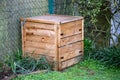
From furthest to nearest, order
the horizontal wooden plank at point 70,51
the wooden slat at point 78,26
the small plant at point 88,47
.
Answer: the small plant at point 88,47
the wooden slat at point 78,26
the horizontal wooden plank at point 70,51

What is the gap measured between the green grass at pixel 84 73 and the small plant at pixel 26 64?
0.20m

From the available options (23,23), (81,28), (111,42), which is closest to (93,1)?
(81,28)

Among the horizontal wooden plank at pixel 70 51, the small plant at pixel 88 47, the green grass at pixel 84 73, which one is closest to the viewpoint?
the green grass at pixel 84 73

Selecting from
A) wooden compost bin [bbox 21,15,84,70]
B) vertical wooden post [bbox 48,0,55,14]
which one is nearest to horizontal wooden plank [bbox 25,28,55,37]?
wooden compost bin [bbox 21,15,84,70]

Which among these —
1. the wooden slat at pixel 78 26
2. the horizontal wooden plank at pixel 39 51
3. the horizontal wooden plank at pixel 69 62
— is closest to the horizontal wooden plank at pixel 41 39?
the horizontal wooden plank at pixel 39 51

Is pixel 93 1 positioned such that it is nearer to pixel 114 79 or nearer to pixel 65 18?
pixel 65 18

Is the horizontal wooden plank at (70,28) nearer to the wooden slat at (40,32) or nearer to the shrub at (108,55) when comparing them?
the wooden slat at (40,32)

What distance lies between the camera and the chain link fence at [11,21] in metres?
5.25

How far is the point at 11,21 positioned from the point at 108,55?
6.24 feet

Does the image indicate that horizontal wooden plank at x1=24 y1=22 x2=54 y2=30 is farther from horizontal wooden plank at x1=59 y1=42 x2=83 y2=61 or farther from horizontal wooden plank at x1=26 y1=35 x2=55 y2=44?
horizontal wooden plank at x1=59 y1=42 x2=83 y2=61

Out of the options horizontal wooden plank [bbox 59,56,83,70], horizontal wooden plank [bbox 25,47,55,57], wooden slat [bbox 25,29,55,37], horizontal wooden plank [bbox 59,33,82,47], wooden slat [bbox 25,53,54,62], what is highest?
wooden slat [bbox 25,29,55,37]

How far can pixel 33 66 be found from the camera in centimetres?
513

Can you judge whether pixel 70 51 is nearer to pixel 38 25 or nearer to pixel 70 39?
pixel 70 39

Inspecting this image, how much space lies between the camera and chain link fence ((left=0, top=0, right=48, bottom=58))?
525 centimetres
